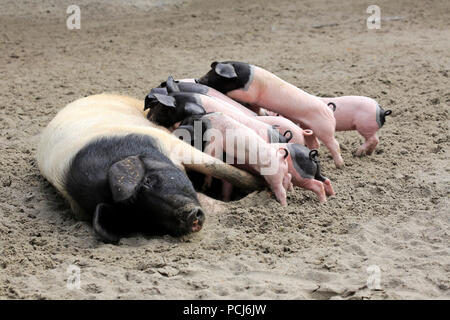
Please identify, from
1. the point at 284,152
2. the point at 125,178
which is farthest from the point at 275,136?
the point at 125,178

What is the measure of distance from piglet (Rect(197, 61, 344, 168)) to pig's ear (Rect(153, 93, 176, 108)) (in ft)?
1.82

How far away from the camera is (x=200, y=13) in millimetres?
9836

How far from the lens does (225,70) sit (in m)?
5.34

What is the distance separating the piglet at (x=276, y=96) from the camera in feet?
17.1

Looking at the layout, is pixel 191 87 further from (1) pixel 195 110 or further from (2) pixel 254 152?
(2) pixel 254 152

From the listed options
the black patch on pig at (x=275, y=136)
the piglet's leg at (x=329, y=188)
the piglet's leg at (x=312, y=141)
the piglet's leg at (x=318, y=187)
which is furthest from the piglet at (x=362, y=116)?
the piglet's leg at (x=318, y=187)

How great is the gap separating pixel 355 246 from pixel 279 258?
1.39 ft

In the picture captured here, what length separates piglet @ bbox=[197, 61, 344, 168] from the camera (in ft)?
17.1

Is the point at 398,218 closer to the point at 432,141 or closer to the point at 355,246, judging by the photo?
the point at 355,246

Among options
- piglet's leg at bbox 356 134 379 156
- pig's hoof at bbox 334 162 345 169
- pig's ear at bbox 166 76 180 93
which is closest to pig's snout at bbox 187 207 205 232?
pig's ear at bbox 166 76 180 93

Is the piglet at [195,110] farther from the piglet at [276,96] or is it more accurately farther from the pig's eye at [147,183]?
the pig's eye at [147,183]

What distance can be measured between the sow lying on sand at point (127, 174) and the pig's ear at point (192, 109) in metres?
0.19

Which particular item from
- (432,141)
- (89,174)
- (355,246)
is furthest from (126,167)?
(432,141)
